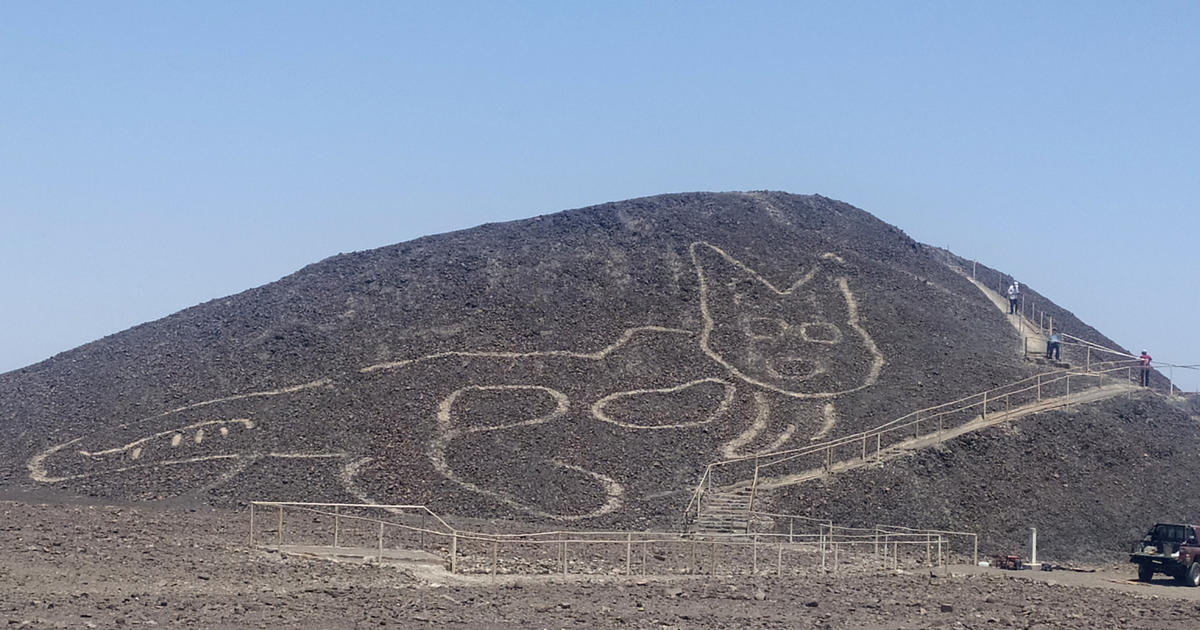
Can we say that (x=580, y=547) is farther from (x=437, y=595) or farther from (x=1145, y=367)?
(x=1145, y=367)

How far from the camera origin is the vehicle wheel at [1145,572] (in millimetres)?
35875

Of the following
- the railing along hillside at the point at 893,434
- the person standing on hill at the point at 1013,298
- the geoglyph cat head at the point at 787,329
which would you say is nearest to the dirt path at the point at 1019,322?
the person standing on hill at the point at 1013,298

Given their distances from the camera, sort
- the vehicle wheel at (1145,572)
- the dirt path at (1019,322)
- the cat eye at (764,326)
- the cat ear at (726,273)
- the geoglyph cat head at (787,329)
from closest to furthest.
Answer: the vehicle wheel at (1145,572) < the geoglyph cat head at (787,329) < the cat eye at (764,326) < the cat ear at (726,273) < the dirt path at (1019,322)

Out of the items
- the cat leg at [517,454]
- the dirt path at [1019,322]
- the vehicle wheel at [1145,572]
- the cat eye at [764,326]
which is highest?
the dirt path at [1019,322]

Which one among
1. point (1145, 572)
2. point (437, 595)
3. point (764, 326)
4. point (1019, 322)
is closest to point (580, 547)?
point (437, 595)

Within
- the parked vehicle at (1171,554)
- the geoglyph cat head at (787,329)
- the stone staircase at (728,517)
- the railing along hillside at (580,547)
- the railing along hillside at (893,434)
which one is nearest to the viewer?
the railing along hillside at (580,547)

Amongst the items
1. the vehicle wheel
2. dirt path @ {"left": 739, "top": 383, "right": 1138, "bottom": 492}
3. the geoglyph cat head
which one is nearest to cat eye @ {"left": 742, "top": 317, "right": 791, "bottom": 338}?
the geoglyph cat head

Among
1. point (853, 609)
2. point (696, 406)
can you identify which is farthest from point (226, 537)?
point (696, 406)

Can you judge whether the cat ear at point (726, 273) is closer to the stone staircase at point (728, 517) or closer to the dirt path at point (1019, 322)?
the dirt path at point (1019, 322)

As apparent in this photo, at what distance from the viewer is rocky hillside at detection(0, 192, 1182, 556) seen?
4416cm

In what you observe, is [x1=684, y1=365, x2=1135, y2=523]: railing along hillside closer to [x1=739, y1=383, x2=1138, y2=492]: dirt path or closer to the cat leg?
[x1=739, y1=383, x2=1138, y2=492]: dirt path

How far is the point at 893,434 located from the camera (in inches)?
1822

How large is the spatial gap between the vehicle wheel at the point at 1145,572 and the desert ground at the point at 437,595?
92 centimetres

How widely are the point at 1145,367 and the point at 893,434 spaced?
1399 cm
